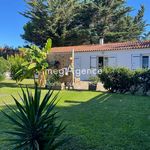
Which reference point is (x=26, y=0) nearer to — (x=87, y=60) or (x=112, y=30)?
(x=112, y=30)

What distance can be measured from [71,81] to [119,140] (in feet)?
45.5

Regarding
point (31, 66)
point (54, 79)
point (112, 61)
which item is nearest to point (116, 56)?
point (112, 61)

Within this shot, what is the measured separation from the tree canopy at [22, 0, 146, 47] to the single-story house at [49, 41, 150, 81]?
36.6ft

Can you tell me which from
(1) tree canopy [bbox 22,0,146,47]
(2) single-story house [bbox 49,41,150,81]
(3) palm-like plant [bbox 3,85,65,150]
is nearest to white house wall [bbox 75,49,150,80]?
(2) single-story house [bbox 49,41,150,81]

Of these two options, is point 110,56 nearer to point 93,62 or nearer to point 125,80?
point 93,62

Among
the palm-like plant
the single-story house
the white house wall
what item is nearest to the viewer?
the palm-like plant

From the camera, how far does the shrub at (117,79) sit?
16.5 metres

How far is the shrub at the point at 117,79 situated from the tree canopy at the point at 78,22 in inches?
922

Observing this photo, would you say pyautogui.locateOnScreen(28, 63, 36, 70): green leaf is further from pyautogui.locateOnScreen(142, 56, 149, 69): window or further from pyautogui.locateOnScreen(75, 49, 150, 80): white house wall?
pyautogui.locateOnScreen(142, 56, 149, 69): window

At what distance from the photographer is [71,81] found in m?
20.4

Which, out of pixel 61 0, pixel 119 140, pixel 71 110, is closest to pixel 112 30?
pixel 61 0

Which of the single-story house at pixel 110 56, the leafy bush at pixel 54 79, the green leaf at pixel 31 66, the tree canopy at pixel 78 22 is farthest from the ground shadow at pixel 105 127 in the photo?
the tree canopy at pixel 78 22

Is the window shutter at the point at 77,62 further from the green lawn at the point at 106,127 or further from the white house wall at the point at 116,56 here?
the green lawn at the point at 106,127

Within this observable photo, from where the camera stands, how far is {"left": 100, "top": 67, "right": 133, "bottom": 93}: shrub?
16.5 metres
